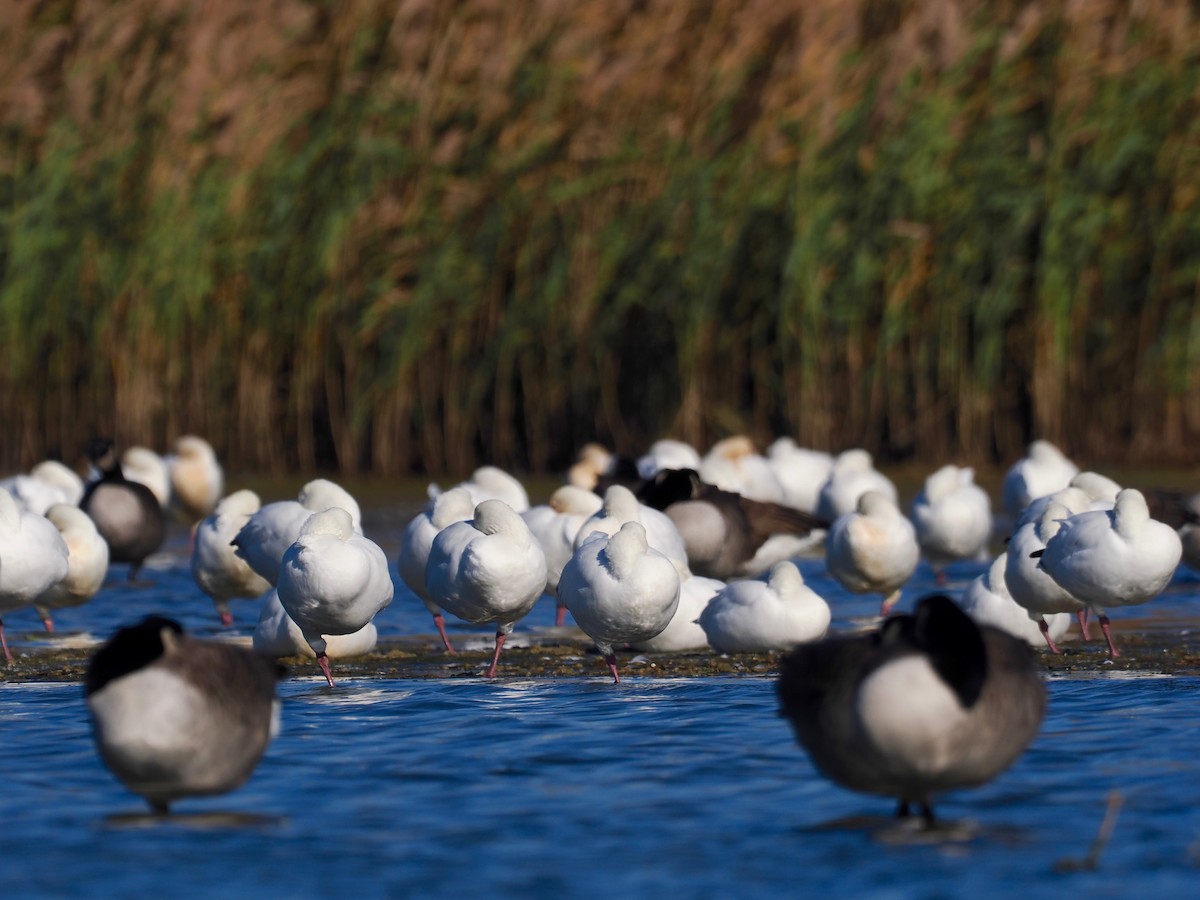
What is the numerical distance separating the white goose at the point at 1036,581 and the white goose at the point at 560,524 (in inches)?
83.4

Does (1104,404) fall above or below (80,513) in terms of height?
above

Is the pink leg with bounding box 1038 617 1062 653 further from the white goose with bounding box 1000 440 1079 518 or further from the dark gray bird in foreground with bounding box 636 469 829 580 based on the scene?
the white goose with bounding box 1000 440 1079 518

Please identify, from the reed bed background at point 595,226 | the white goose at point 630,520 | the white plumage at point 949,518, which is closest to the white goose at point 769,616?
the white goose at point 630,520

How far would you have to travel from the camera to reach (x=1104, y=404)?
16.2m

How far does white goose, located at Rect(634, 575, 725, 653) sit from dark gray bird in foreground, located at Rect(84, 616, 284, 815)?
12.7 feet

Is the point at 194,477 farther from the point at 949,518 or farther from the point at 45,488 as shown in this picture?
the point at 949,518

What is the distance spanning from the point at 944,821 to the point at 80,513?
6.13 m

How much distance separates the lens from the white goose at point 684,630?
30.9 feet

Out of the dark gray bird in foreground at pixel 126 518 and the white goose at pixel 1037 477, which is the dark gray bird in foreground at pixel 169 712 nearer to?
the dark gray bird in foreground at pixel 126 518

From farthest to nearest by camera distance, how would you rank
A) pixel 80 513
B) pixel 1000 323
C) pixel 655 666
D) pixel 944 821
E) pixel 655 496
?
pixel 1000 323, pixel 655 496, pixel 80 513, pixel 655 666, pixel 944 821

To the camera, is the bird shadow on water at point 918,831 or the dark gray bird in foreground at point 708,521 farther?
the dark gray bird in foreground at point 708,521

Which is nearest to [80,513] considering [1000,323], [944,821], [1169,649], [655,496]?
[655,496]

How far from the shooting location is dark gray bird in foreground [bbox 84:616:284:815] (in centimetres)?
545

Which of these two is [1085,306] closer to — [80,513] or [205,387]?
[205,387]
